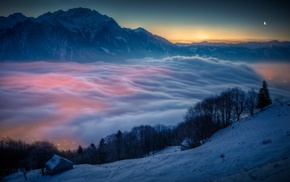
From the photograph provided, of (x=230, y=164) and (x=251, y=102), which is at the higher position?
(x=251, y=102)

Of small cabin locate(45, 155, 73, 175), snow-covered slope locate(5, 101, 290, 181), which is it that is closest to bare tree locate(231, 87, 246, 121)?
snow-covered slope locate(5, 101, 290, 181)

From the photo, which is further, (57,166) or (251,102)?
(251,102)

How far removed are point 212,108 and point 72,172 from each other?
41.0 meters

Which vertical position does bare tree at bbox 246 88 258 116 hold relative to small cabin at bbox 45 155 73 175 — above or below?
above

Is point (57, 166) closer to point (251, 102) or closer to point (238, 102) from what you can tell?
point (238, 102)

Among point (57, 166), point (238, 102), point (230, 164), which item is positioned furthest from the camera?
point (238, 102)

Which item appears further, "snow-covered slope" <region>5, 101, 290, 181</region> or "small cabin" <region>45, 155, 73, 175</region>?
"small cabin" <region>45, 155, 73, 175</region>

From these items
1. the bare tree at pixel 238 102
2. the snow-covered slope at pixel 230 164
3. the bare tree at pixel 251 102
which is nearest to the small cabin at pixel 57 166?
the snow-covered slope at pixel 230 164

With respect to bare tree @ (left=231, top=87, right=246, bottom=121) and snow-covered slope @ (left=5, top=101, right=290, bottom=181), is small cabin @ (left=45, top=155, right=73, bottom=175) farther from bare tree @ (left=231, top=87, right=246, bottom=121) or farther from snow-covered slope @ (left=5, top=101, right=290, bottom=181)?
bare tree @ (left=231, top=87, right=246, bottom=121)

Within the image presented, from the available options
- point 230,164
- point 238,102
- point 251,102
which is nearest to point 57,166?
point 230,164

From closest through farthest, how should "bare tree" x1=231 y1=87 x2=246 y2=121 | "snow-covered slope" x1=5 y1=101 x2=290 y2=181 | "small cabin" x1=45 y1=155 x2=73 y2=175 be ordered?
1. "snow-covered slope" x1=5 y1=101 x2=290 y2=181
2. "small cabin" x1=45 y1=155 x2=73 y2=175
3. "bare tree" x1=231 y1=87 x2=246 y2=121

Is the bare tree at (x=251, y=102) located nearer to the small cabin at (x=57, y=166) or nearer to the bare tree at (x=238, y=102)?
the bare tree at (x=238, y=102)

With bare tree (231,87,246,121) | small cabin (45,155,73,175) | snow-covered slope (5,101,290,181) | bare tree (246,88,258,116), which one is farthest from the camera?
bare tree (246,88,258,116)

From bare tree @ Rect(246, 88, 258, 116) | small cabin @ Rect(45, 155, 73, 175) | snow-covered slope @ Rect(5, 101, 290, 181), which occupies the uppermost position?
bare tree @ Rect(246, 88, 258, 116)
